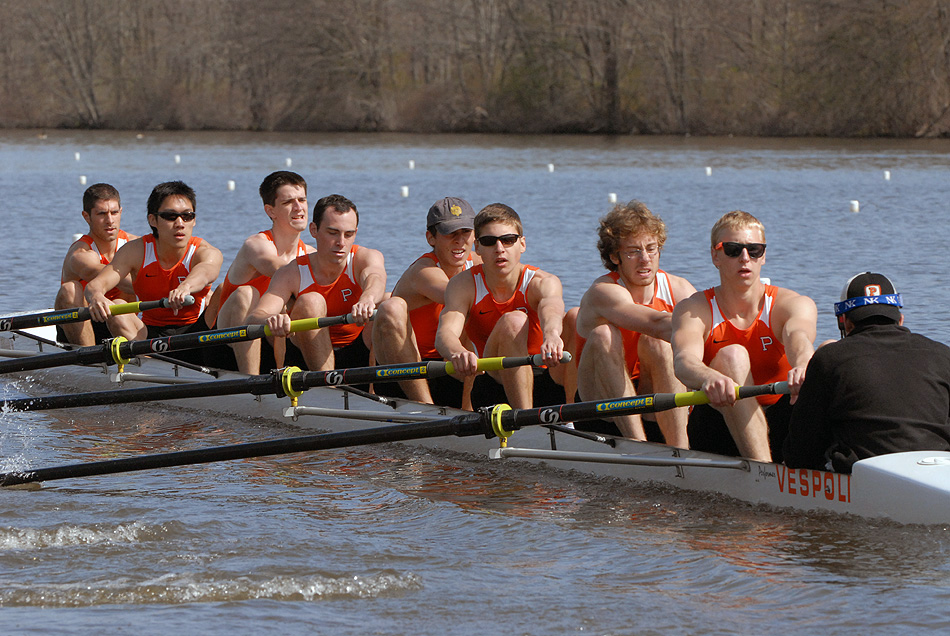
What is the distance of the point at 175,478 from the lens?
609 centimetres

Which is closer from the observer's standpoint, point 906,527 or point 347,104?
point 906,527

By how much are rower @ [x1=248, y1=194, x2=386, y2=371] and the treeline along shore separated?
33062 mm

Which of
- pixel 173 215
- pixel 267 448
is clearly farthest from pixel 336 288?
pixel 267 448

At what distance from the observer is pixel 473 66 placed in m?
49.7

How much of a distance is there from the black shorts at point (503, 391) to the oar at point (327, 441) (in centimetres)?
89

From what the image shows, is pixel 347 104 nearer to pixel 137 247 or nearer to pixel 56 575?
pixel 137 247

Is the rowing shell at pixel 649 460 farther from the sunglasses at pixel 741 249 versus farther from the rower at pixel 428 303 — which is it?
the sunglasses at pixel 741 249

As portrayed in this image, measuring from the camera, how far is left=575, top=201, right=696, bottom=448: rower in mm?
5496

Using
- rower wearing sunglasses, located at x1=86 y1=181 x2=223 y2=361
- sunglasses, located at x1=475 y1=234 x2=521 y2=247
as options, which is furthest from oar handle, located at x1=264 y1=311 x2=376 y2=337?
rower wearing sunglasses, located at x1=86 y1=181 x2=223 y2=361

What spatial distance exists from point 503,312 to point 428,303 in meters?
0.62

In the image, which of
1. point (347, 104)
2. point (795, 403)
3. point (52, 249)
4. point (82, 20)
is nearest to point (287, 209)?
point (795, 403)

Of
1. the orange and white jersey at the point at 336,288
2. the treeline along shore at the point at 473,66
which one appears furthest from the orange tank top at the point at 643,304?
the treeline along shore at the point at 473,66

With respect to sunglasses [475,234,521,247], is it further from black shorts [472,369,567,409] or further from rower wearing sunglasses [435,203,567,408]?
black shorts [472,369,567,409]

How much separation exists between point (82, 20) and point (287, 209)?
5019 centimetres
